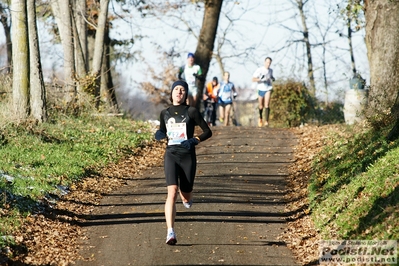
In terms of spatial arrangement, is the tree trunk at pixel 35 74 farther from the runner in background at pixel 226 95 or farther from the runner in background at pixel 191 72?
the runner in background at pixel 226 95

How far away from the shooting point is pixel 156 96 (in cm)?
5975

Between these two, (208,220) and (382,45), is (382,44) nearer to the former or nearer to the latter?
→ (382,45)

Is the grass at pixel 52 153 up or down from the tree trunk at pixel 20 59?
down

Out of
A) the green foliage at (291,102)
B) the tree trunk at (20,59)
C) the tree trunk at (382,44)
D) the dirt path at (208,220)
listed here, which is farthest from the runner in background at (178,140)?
the green foliage at (291,102)

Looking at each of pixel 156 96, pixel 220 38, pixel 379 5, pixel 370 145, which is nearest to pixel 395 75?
pixel 379 5

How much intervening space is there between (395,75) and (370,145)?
16.7ft

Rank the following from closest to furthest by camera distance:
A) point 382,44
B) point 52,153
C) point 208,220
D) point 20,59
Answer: point 208,220, point 52,153, point 20,59, point 382,44

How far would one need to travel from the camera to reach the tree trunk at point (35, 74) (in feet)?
63.8

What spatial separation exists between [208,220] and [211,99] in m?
16.1

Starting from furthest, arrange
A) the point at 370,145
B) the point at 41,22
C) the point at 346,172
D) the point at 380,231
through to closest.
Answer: the point at 41,22, the point at 370,145, the point at 346,172, the point at 380,231

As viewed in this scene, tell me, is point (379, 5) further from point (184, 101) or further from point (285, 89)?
point (184, 101)

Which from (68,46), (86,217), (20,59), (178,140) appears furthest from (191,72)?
(178,140)

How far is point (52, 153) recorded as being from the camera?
16688 millimetres

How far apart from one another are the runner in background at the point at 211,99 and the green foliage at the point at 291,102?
2375 millimetres
